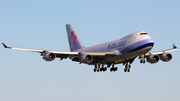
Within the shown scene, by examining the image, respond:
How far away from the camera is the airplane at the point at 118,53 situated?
70.6 meters

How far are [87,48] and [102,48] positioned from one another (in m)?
6.51

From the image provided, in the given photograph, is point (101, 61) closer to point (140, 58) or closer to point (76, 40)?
point (140, 58)

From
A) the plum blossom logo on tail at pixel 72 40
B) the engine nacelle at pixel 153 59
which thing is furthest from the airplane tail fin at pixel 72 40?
the engine nacelle at pixel 153 59

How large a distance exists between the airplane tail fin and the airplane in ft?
22.4

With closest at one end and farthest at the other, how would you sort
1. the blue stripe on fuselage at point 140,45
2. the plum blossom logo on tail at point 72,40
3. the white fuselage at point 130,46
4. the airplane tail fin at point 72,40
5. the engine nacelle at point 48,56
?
the blue stripe on fuselage at point 140,45
the engine nacelle at point 48,56
the white fuselage at point 130,46
the airplane tail fin at point 72,40
the plum blossom logo on tail at point 72,40

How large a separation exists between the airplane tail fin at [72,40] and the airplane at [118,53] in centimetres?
683

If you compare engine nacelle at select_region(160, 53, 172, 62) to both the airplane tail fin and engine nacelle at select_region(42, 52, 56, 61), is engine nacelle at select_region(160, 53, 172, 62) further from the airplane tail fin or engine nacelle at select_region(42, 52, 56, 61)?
engine nacelle at select_region(42, 52, 56, 61)

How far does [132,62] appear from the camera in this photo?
78.4 meters

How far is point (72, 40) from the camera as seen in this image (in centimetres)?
9362

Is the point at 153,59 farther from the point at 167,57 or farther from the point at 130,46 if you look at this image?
the point at 130,46

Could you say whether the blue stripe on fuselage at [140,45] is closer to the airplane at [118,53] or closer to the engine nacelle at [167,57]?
the airplane at [118,53]

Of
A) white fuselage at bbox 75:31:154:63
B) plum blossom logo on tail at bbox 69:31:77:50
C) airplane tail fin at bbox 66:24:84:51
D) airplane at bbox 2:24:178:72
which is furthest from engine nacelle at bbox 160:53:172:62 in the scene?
plum blossom logo on tail at bbox 69:31:77:50

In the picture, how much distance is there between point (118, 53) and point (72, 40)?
22.7 m

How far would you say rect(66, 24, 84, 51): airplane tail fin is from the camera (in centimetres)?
9082
